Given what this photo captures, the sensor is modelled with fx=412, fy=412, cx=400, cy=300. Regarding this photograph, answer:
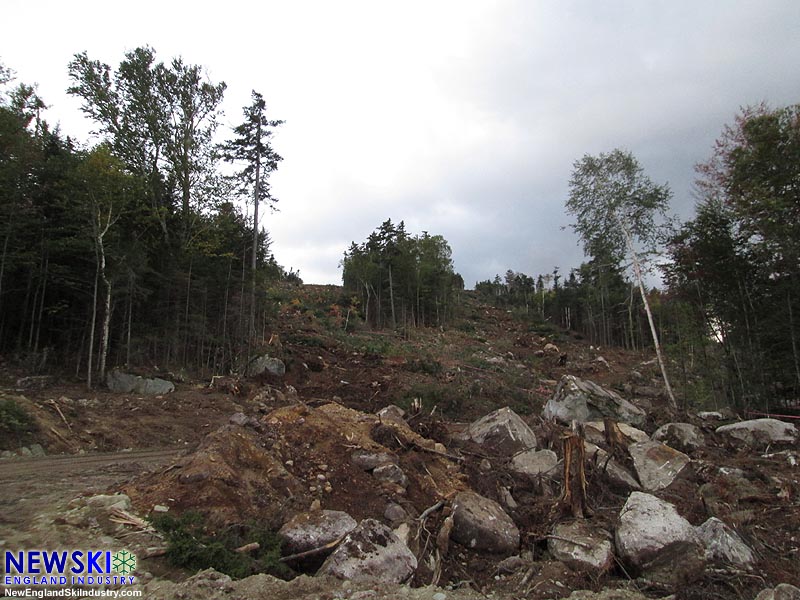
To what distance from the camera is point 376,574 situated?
3.78m

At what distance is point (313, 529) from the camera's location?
434cm

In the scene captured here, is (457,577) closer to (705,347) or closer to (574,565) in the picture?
(574,565)

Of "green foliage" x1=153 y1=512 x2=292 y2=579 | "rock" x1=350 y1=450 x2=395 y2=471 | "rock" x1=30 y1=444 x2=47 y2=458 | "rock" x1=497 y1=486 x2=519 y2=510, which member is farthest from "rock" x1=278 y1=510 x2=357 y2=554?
"rock" x1=30 y1=444 x2=47 y2=458

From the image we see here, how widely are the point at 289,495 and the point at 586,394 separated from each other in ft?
30.4

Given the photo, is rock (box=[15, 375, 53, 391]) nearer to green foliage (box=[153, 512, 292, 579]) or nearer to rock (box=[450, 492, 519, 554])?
green foliage (box=[153, 512, 292, 579])

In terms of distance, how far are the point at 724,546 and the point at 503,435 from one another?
415 cm

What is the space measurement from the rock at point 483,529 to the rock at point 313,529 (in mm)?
1411

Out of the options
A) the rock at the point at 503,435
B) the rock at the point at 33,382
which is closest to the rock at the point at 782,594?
the rock at the point at 503,435

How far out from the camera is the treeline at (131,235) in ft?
44.3

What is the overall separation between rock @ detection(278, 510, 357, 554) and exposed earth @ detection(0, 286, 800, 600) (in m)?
0.17

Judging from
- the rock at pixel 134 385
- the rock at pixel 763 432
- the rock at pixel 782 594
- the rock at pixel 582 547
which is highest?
the rock at pixel 134 385

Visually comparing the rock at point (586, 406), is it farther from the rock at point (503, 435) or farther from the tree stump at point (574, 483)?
the tree stump at point (574, 483)

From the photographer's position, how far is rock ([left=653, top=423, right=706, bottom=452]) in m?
9.09

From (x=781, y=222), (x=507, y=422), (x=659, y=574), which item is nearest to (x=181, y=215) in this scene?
(x=507, y=422)
